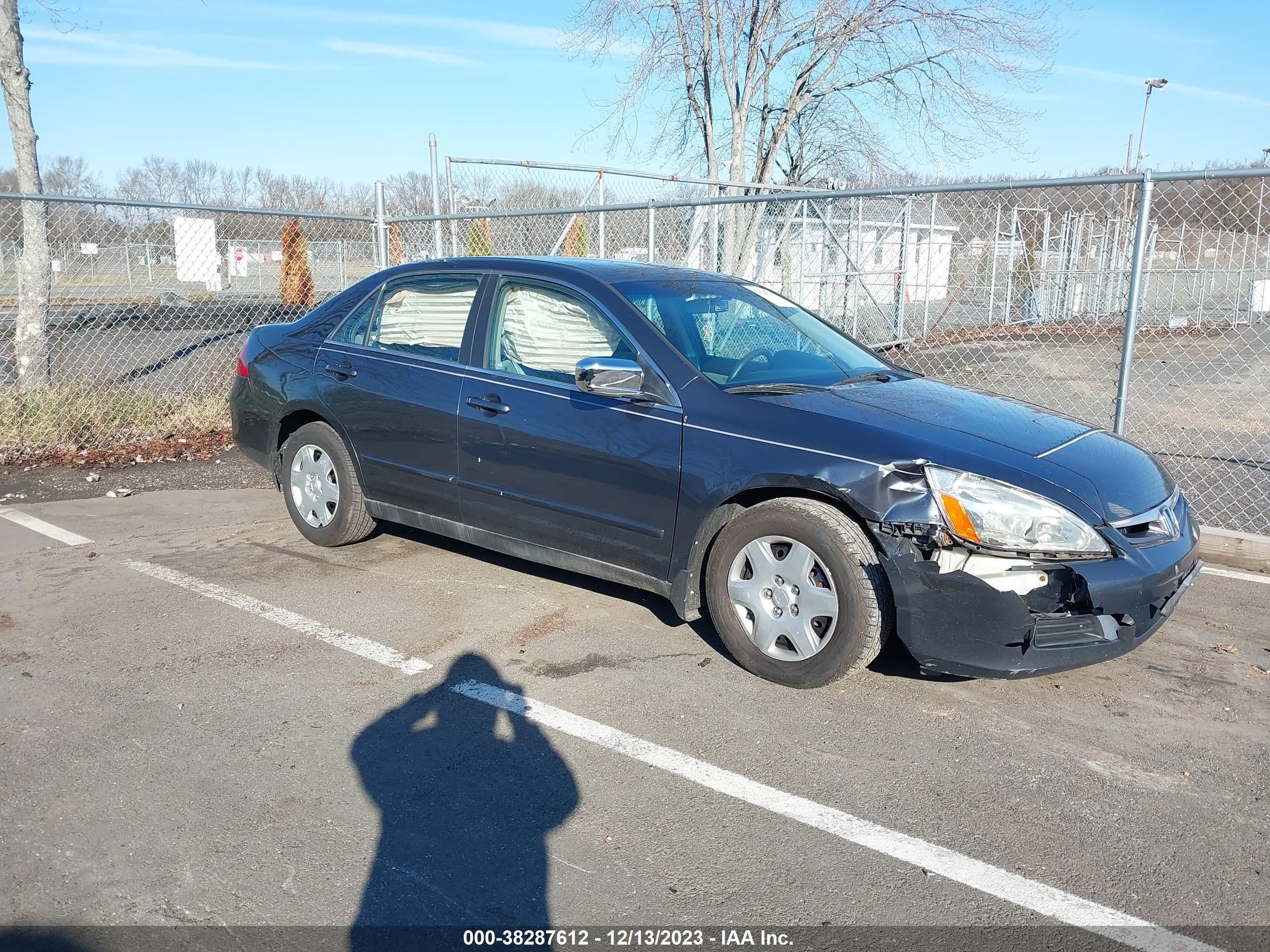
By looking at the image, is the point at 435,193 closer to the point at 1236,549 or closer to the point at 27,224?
the point at 27,224

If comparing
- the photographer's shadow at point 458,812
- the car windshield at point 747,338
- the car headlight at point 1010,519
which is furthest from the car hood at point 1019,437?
the photographer's shadow at point 458,812

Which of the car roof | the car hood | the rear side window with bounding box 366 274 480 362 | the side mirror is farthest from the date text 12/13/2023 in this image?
the rear side window with bounding box 366 274 480 362

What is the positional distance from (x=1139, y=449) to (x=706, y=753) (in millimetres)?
2516

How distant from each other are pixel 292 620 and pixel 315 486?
123 cm

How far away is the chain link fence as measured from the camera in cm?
859

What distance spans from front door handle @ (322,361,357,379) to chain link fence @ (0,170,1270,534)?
3.13m

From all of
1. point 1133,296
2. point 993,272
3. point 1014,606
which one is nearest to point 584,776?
point 1014,606

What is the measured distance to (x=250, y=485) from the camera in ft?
25.7

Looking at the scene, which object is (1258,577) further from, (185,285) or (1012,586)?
(185,285)

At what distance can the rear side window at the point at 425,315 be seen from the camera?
5.29 meters

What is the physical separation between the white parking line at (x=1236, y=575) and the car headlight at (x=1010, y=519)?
247cm

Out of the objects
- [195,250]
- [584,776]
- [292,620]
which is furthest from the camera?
[195,250]

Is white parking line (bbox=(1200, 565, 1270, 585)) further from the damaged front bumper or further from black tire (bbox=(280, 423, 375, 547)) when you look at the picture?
black tire (bbox=(280, 423, 375, 547))

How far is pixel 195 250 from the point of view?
45.2 feet
